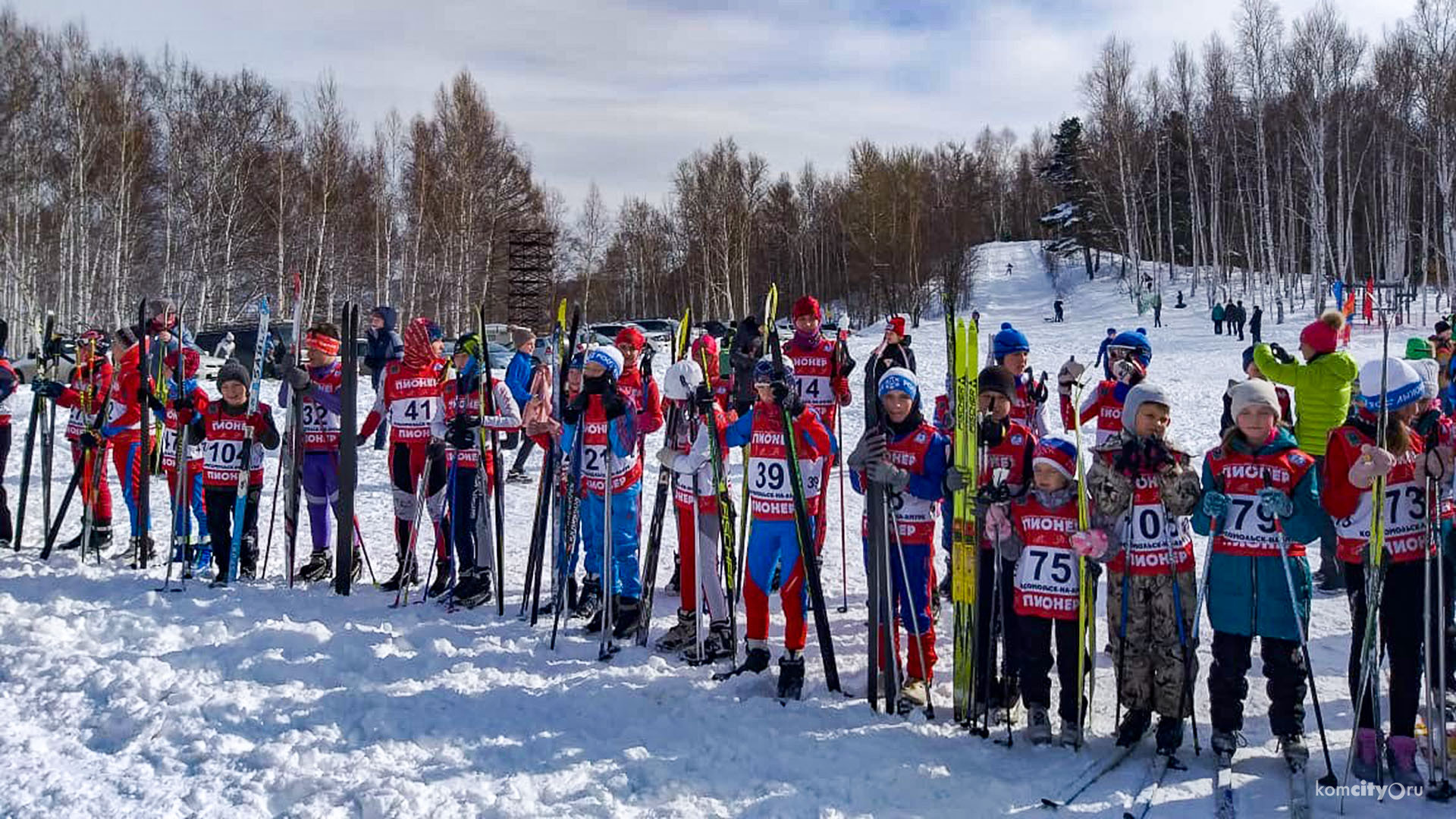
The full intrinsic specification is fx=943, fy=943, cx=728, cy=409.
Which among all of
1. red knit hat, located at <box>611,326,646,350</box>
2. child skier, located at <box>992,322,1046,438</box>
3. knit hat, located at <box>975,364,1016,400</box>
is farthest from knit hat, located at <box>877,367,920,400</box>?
red knit hat, located at <box>611,326,646,350</box>

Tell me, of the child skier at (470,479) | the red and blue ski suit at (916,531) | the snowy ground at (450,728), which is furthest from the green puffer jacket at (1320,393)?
the child skier at (470,479)

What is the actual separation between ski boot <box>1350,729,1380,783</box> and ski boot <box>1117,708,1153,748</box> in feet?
2.59

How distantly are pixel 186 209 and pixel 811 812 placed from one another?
28573 millimetres

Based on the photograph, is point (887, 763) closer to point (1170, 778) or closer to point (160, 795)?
point (1170, 778)

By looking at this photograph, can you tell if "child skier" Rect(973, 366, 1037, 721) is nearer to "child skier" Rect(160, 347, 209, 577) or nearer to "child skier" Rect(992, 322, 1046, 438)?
"child skier" Rect(992, 322, 1046, 438)

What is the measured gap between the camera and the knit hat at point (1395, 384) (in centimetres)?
407

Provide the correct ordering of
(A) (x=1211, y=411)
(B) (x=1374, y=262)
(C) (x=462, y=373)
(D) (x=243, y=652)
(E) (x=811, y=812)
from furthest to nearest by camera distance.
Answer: (B) (x=1374, y=262) → (A) (x=1211, y=411) → (C) (x=462, y=373) → (D) (x=243, y=652) → (E) (x=811, y=812)

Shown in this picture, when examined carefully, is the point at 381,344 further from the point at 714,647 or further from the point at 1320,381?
the point at 1320,381

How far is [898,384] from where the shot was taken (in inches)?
189

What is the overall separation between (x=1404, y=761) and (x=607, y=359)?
4.46 m

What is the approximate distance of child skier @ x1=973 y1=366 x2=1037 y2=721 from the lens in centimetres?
445

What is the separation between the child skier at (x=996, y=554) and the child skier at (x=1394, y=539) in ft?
4.28

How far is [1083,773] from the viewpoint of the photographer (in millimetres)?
3982

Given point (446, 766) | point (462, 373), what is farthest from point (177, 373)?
point (446, 766)
